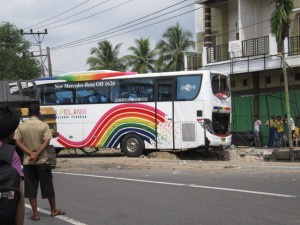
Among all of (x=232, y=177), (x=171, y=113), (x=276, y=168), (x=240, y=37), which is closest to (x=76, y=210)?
(x=232, y=177)

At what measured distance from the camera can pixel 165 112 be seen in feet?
64.5

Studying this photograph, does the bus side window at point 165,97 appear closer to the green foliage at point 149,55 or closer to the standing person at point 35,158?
the standing person at point 35,158

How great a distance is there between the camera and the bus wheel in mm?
20234

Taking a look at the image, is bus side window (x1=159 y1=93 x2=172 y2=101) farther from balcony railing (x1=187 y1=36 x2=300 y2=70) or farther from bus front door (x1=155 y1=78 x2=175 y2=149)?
balcony railing (x1=187 y1=36 x2=300 y2=70)

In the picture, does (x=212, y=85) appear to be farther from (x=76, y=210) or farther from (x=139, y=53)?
(x=139, y=53)

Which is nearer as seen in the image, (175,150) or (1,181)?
(1,181)

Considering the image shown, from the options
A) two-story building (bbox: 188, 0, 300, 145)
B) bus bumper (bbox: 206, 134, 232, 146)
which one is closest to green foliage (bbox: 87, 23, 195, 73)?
two-story building (bbox: 188, 0, 300, 145)

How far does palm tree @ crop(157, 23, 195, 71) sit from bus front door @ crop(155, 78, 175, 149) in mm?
29679

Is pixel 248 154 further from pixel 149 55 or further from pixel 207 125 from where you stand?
pixel 149 55

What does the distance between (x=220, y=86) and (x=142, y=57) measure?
3492cm

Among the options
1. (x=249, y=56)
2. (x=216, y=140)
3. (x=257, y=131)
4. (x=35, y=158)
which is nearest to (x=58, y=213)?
(x=35, y=158)

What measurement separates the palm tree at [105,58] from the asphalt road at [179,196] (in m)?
42.3

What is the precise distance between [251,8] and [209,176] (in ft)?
52.9

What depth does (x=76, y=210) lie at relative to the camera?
8539 mm
